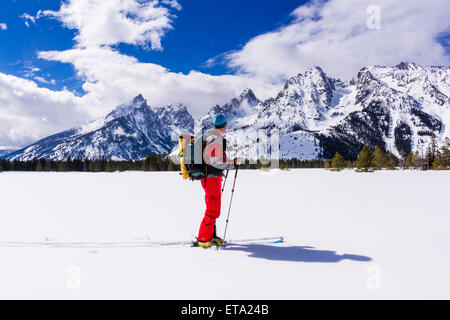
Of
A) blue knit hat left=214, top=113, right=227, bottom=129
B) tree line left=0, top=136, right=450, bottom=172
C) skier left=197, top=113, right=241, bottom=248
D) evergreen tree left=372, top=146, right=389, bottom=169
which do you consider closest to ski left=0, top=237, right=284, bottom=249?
skier left=197, top=113, right=241, bottom=248

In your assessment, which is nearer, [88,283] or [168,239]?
[88,283]

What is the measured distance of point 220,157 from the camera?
6.18 metres

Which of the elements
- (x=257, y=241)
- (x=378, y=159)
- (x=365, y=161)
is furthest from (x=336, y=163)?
(x=257, y=241)

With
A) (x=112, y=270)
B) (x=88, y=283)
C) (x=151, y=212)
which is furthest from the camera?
(x=151, y=212)

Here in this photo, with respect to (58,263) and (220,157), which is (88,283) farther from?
(220,157)

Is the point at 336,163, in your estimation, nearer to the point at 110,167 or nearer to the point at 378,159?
the point at 378,159

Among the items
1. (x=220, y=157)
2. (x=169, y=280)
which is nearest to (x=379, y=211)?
(x=220, y=157)

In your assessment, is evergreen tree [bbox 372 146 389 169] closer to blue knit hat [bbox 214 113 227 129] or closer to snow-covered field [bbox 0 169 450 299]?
snow-covered field [bbox 0 169 450 299]

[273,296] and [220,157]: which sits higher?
[220,157]

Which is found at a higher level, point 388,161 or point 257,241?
point 388,161

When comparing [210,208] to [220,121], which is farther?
[220,121]

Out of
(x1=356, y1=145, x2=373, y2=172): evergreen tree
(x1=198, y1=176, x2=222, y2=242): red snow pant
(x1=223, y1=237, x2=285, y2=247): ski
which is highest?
(x1=356, y1=145, x2=373, y2=172): evergreen tree
